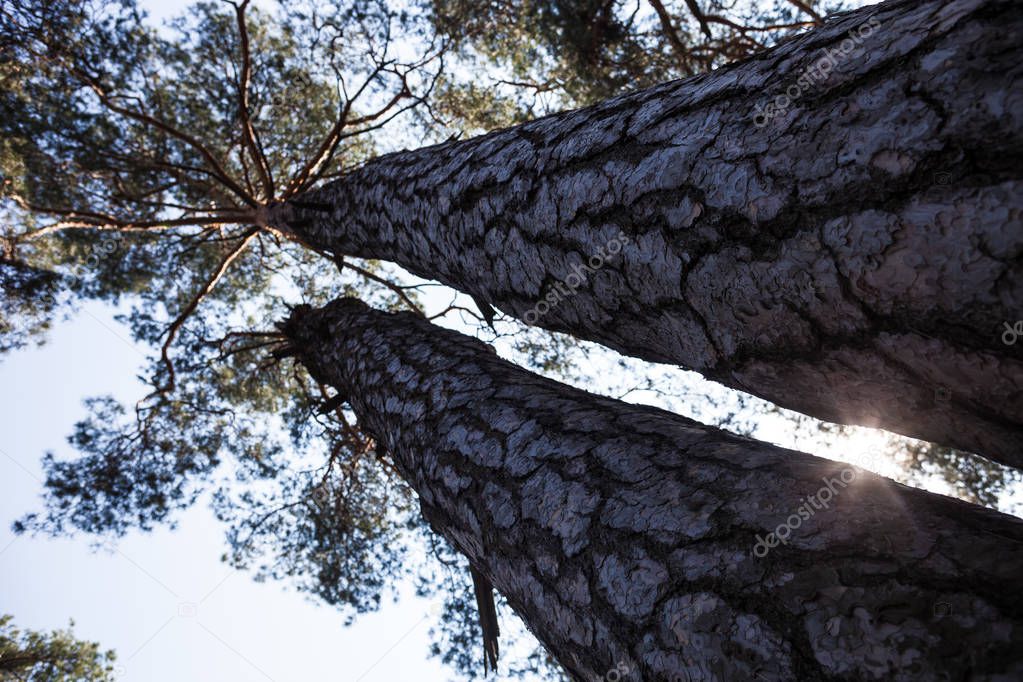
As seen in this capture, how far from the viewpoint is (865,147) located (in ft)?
2.58

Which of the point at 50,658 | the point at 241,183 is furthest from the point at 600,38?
the point at 50,658

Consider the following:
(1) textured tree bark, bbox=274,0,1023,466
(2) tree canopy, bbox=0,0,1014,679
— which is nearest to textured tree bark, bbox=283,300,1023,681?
(1) textured tree bark, bbox=274,0,1023,466

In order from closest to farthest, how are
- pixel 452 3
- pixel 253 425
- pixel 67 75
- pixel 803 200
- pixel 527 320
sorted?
1. pixel 803 200
2. pixel 527 320
3. pixel 67 75
4. pixel 452 3
5. pixel 253 425

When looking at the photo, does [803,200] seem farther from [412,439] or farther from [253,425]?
[253,425]

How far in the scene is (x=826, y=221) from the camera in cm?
83

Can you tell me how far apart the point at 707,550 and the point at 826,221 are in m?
0.55

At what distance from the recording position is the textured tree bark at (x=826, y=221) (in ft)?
2.23

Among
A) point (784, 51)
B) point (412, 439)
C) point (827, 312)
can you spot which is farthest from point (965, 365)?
point (412, 439)

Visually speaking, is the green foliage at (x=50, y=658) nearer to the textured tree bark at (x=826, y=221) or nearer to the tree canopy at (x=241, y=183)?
the tree canopy at (x=241, y=183)

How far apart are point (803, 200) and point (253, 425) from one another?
6442mm

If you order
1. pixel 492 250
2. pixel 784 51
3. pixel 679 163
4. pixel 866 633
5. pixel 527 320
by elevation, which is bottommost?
pixel 866 633

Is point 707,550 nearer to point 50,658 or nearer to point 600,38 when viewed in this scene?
point 600,38

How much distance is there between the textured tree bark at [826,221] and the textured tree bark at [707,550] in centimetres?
17

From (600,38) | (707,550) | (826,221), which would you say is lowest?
(707,550)
